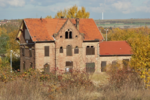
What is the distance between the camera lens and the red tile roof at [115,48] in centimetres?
4016

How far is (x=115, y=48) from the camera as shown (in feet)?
136

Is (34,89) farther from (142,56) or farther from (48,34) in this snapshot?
(48,34)

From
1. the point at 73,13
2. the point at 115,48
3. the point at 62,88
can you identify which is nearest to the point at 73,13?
the point at 73,13

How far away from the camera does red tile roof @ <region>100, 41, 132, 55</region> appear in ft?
132

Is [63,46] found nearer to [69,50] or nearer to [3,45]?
[69,50]

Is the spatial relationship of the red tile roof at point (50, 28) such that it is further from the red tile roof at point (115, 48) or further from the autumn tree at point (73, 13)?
the autumn tree at point (73, 13)

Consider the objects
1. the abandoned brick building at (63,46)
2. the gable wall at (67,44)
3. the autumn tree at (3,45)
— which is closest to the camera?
the abandoned brick building at (63,46)

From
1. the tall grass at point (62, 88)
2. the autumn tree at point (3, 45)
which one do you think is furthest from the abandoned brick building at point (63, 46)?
the tall grass at point (62, 88)

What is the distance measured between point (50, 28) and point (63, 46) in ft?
11.2

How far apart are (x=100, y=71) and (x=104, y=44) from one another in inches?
214

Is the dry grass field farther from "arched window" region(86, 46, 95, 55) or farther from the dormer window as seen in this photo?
"arched window" region(86, 46, 95, 55)

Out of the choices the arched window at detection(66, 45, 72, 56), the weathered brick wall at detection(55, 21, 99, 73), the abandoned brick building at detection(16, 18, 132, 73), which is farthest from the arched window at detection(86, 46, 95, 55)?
the arched window at detection(66, 45, 72, 56)

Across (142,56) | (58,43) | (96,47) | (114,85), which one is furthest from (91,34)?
(114,85)

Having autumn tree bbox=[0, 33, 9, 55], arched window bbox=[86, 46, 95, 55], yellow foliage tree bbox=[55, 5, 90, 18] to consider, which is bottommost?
arched window bbox=[86, 46, 95, 55]
